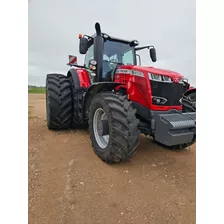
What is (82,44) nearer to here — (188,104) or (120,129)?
(120,129)

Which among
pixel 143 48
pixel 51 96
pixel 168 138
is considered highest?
pixel 143 48

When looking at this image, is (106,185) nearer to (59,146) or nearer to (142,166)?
(142,166)

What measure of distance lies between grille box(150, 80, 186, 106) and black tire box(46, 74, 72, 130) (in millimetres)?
1922

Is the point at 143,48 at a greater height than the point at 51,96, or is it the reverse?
the point at 143,48

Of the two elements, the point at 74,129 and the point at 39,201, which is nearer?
the point at 39,201

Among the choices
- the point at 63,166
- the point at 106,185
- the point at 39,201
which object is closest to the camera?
the point at 39,201

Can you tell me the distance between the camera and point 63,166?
2.46 metres

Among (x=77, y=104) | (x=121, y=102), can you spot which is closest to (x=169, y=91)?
(x=121, y=102)

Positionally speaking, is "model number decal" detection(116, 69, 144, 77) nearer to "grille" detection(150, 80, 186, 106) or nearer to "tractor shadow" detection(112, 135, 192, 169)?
"grille" detection(150, 80, 186, 106)

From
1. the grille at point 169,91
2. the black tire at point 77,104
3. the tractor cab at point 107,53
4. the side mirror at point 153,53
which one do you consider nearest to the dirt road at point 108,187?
the black tire at point 77,104

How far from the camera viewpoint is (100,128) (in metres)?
2.93

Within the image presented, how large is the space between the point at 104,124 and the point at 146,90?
788 millimetres

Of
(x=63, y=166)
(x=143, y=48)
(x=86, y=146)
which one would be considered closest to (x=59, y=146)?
(x=86, y=146)

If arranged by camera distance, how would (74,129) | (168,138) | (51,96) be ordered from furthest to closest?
(74,129) < (51,96) < (168,138)
